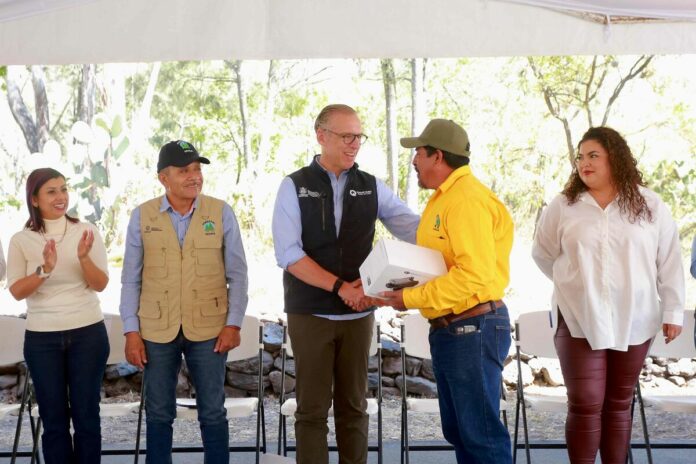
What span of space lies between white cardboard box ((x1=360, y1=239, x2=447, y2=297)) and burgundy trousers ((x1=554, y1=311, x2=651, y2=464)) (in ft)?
3.20

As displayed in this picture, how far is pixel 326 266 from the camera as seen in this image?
4.23 m

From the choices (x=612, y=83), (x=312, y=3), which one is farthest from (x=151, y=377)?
(x=612, y=83)

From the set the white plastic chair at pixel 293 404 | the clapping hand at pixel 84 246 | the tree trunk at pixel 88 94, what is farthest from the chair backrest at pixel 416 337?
the tree trunk at pixel 88 94

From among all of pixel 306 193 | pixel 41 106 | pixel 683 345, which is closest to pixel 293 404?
pixel 306 193

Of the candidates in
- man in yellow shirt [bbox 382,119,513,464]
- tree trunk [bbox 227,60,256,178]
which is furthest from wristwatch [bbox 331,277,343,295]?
tree trunk [bbox 227,60,256,178]

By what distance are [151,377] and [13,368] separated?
436 cm

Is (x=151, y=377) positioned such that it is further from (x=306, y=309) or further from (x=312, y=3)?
(x=312, y=3)

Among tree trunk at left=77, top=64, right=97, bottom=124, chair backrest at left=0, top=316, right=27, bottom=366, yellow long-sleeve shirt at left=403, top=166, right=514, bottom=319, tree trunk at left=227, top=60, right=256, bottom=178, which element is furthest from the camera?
tree trunk at left=77, top=64, right=97, bottom=124

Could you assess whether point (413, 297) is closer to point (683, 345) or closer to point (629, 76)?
point (683, 345)

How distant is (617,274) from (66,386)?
2.62 metres

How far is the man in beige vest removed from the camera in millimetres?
4281

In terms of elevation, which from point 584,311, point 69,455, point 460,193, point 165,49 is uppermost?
point 165,49

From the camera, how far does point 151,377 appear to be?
428cm

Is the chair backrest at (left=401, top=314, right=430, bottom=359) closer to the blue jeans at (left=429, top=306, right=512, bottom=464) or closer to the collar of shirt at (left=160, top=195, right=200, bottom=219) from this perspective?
the collar of shirt at (left=160, top=195, right=200, bottom=219)
